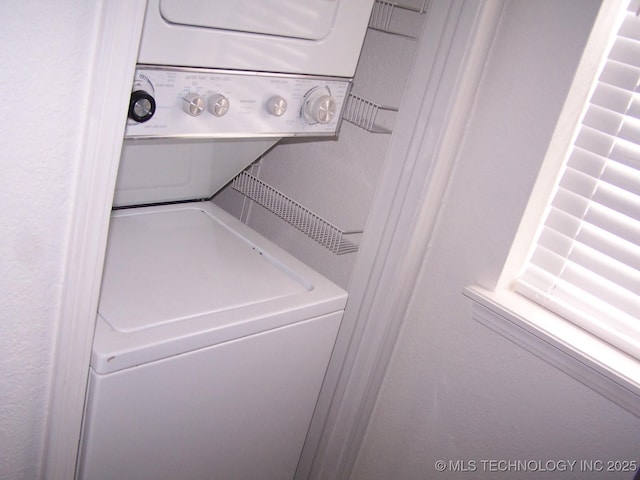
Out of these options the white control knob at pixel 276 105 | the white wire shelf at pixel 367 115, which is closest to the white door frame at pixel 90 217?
the white control knob at pixel 276 105

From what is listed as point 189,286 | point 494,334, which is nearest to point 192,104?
point 189,286

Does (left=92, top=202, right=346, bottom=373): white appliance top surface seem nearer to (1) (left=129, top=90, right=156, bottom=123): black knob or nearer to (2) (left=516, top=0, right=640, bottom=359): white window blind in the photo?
(1) (left=129, top=90, right=156, bottom=123): black knob

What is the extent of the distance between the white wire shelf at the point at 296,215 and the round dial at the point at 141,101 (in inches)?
24.1

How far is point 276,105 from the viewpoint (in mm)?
1321

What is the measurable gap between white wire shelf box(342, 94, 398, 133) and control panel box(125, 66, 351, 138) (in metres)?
0.08

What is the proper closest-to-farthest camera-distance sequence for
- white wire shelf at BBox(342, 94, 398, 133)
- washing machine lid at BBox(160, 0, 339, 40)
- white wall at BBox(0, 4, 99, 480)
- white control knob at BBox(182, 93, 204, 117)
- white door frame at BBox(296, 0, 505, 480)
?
white wall at BBox(0, 4, 99, 480), washing machine lid at BBox(160, 0, 339, 40), white control knob at BBox(182, 93, 204, 117), white door frame at BBox(296, 0, 505, 480), white wire shelf at BBox(342, 94, 398, 133)

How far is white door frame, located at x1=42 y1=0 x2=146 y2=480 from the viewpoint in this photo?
839mm

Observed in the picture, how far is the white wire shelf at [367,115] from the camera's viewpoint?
1.53 metres

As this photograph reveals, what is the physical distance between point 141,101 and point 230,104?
19 centimetres

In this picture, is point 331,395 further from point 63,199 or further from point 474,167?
point 63,199

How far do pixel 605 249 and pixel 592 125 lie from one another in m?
0.28

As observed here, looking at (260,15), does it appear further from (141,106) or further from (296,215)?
(296,215)

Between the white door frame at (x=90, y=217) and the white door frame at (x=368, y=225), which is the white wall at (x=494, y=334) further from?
the white door frame at (x=90, y=217)

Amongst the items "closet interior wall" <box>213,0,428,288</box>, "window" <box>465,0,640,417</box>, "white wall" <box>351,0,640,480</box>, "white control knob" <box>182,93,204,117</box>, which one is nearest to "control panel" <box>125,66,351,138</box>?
"white control knob" <box>182,93,204,117</box>
